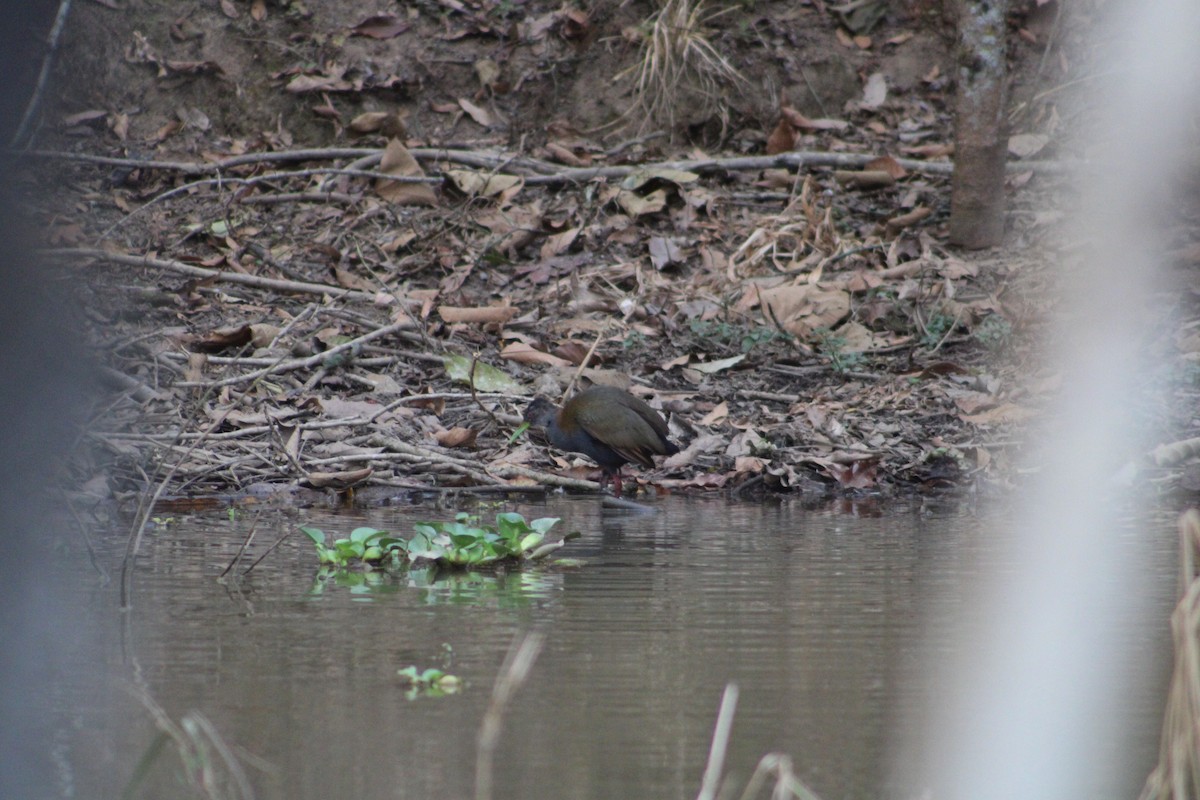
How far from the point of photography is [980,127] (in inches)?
376

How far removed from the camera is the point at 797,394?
Answer: 8.20m

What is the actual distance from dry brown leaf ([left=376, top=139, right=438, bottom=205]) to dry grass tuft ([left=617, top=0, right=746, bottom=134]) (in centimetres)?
186

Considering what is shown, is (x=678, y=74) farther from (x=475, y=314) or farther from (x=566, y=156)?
(x=475, y=314)

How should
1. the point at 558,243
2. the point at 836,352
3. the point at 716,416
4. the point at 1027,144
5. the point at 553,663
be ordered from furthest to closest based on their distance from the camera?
the point at 1027,144 < the point at 558,243 < the point at 836,352 < the point at 716,416 < the point at 553,663

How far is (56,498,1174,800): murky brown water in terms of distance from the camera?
8.18 feet

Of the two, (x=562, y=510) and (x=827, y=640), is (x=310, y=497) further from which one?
(x=827, y=640)

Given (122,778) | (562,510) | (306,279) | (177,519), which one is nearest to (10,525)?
(122,778)

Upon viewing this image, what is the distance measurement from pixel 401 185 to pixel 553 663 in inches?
303

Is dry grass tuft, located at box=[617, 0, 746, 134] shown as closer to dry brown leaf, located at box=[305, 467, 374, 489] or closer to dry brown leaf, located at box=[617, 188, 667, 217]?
dry brown leaf, located at box=[617, 188, 667, 217]

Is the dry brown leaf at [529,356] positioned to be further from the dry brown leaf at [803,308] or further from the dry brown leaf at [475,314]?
the dry brown leaf at [803,308]

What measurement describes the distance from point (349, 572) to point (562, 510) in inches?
79.9

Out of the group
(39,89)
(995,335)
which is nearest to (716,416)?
(995,335)

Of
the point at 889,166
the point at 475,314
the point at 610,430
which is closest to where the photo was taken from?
the point at 610,430

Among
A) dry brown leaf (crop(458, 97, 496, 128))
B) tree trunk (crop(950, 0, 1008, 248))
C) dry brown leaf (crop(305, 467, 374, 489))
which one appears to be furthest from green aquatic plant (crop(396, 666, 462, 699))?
dry brown leaf (crop(458, 97, 496, 128))
